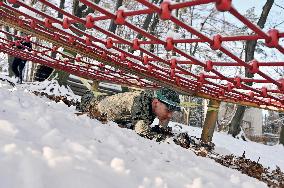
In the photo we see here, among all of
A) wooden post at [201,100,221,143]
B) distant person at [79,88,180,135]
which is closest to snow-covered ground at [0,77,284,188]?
distant person at [79,88,180,135]

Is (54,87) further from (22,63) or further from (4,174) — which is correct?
(4,174)

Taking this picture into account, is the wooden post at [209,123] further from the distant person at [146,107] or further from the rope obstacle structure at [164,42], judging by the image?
the distant person at [146,107]

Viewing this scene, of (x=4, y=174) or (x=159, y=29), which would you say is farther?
(x=159, y=29)

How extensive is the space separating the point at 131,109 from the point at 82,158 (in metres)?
2.52

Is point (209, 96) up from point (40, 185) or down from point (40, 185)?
up

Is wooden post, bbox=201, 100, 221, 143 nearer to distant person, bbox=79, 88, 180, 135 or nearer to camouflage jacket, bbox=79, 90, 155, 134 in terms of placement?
distant person, bbox=79, 88, 180, 135

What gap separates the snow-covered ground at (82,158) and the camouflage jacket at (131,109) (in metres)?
0.76

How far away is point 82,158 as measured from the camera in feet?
7.89

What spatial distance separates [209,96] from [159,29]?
1433cm

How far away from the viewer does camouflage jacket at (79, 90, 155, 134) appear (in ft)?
15.5

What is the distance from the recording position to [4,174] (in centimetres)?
181

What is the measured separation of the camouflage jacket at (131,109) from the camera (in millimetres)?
4715

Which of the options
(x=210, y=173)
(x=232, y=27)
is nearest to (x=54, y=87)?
(x=210, y=173)

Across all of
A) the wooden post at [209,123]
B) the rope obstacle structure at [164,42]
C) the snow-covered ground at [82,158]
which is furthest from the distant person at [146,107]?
the wooden post at [209,123]
